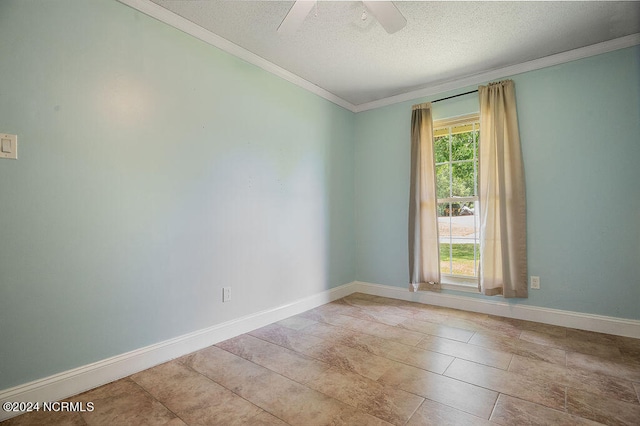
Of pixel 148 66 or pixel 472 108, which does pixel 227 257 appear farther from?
pixel 472 108

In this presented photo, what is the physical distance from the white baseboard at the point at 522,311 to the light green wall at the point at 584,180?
6cm

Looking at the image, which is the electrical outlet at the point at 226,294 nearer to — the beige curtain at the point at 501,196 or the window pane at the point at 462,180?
the beige curtain at the point at 501,196

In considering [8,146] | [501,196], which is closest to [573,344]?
[501,196]

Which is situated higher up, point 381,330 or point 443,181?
point 443,181

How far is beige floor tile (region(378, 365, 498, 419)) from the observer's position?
1636 millimetres

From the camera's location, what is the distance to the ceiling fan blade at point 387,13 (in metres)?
1.76

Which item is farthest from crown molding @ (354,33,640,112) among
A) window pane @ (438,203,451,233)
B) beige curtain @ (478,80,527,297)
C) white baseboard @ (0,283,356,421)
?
white baseboard @ (0,283,356,421)

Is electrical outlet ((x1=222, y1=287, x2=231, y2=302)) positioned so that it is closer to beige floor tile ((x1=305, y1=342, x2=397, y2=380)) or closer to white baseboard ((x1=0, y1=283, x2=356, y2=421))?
white baseboard ((x1=0, y1=283, x2=356, y2=421))

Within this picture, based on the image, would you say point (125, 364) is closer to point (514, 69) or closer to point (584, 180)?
point (584, 180)

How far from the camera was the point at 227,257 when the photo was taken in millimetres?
2602

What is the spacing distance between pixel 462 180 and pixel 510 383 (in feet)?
7.35

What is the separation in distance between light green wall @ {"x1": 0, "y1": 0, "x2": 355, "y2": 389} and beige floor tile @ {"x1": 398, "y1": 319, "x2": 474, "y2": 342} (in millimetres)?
1320

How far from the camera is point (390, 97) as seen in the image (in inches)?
153

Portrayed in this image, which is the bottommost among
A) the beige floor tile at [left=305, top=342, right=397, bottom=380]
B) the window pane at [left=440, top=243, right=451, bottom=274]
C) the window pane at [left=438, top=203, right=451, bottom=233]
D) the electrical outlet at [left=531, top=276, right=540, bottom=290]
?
the beige floor tile at [left=305, top=342, right=397, bottom=380]
